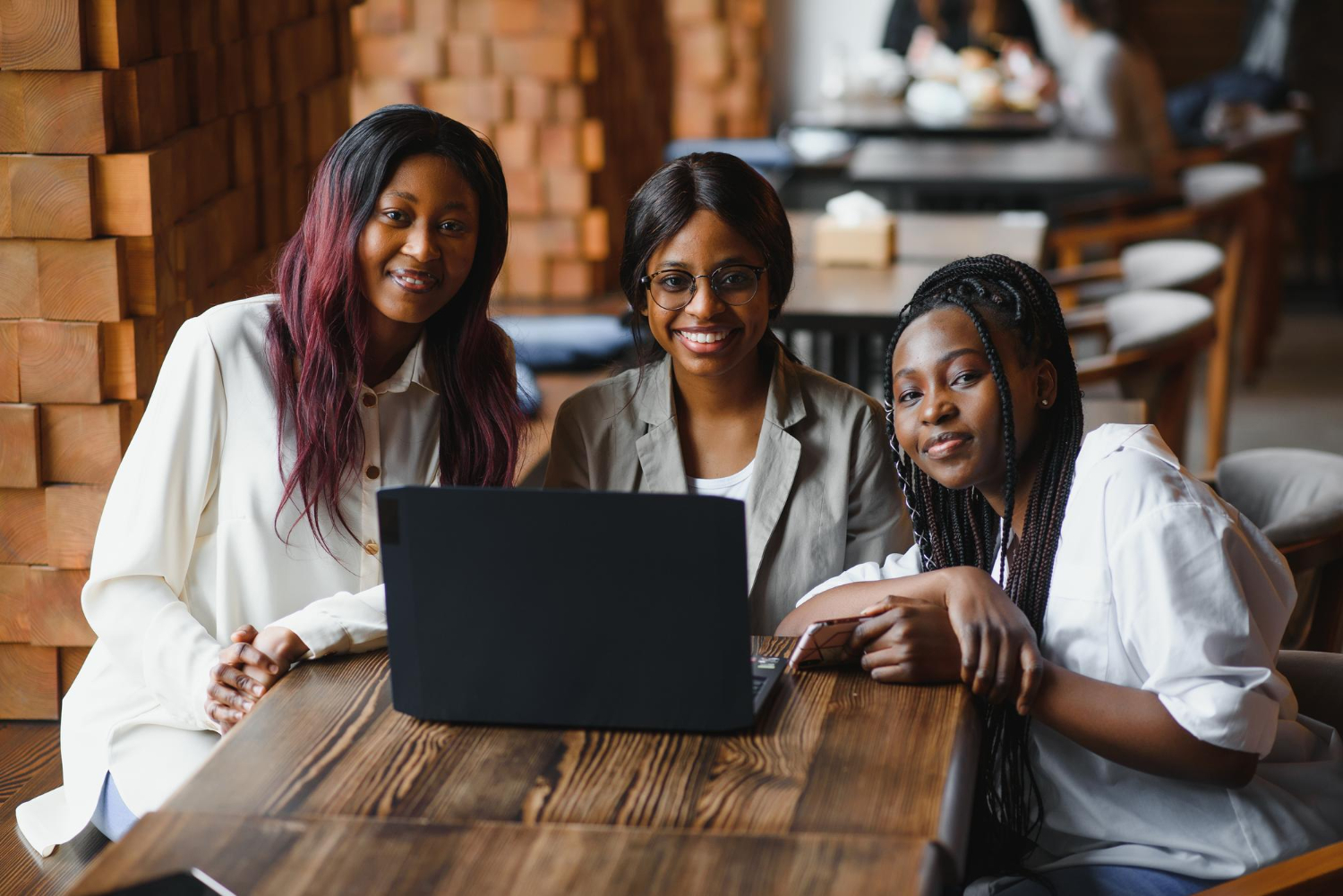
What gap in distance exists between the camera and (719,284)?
6.73ft

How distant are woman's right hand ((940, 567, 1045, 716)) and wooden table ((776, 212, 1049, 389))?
1442mm

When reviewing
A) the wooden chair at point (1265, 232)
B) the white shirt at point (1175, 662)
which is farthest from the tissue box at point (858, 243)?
the wooden chair at point (1265, 232)

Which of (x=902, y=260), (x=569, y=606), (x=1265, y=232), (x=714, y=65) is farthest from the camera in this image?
(x=714, y=65)

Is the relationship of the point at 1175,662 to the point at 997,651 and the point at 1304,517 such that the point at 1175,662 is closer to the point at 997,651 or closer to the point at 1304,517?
the point at 997,651

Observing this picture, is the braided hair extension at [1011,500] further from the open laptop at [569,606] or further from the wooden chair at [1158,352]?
the wooden chair at [1158,352]

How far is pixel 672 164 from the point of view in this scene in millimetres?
2094

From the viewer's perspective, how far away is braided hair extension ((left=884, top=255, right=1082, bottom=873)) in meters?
1.63

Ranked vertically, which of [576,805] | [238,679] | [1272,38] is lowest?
[238,679]

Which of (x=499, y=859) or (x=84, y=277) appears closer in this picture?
(x=499, y=859)

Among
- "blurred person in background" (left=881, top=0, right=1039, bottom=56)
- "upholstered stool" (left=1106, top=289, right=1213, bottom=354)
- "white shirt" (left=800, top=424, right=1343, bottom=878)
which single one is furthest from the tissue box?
"blurred person in background" (left=881, top=0, right=1039, bottom=56)

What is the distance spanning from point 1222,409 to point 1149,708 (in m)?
4.03

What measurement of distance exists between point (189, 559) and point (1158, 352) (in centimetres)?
212

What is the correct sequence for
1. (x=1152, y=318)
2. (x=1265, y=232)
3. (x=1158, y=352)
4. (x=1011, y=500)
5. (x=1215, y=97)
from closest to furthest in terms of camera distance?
(x=1011, y=500) < (x=1158, y=352) < (x=1152, y=318) < (x=1265, y=232) < (x=1215, y=97)

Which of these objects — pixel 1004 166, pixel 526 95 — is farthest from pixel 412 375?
pixel 1004 166
